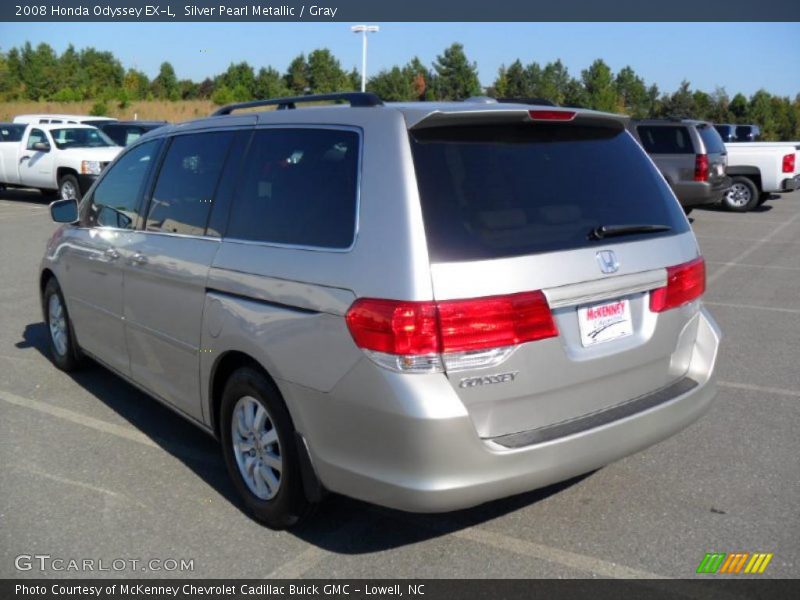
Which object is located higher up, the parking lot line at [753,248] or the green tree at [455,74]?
the green tree at [455,74]

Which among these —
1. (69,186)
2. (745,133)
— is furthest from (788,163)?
(69,186)

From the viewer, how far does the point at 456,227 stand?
10.4ft

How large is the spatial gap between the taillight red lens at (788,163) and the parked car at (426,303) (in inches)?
634

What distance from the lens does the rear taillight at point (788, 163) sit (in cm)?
1836

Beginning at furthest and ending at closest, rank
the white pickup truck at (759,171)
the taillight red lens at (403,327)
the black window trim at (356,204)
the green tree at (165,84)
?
the green tree at (165,84)
the white pickup truck at (759,171)
the black window trim at (356,204)
the taillight red lens at (403,327)

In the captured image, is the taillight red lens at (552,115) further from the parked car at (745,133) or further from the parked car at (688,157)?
the parked car at (745,133)

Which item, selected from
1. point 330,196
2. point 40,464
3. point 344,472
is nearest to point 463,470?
point 344,472

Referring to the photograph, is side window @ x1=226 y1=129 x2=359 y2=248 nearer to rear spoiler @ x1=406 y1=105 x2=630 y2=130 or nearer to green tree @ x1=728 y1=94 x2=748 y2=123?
rear spoiler @ x1=406 y1=105 x2=630 y2=130

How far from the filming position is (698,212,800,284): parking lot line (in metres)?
10.7

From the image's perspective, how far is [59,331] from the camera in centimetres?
616

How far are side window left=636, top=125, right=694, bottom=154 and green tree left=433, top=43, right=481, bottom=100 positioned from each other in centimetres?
3257

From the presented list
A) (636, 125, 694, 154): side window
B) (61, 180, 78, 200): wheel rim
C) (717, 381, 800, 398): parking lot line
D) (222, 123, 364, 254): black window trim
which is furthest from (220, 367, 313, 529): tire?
(61, 180, 78, 200): wheel rim

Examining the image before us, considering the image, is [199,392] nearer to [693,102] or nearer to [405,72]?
[405,72]

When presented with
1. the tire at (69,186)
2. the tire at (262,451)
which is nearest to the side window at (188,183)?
the tire at (262,451)
